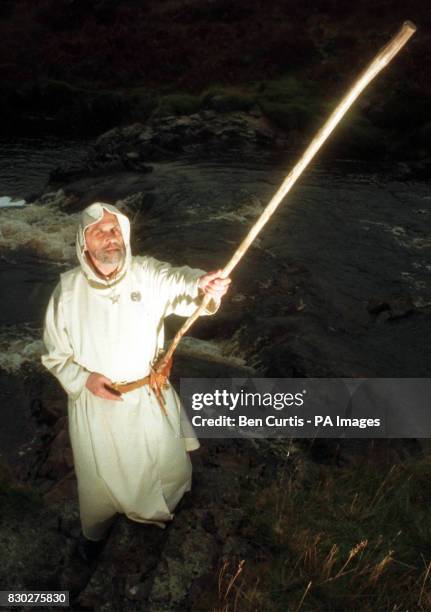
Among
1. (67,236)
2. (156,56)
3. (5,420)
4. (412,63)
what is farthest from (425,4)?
(5,420)

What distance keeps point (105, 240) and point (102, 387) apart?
0.87 metres

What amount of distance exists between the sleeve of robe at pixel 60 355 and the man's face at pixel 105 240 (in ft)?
1.32

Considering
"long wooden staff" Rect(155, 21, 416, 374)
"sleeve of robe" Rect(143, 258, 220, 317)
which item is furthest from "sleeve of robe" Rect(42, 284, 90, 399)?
"long wooden staff" Rect(155, 21, 416, 374)

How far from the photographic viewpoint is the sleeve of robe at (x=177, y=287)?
10.6ft

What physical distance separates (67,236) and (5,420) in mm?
6550

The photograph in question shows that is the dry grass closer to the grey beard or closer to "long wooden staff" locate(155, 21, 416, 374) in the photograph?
"long wooden staff" locate(155, 21, 416, 374)

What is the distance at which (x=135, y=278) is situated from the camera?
10.9 ft

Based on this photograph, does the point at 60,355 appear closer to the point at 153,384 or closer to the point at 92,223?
the point at 153,384

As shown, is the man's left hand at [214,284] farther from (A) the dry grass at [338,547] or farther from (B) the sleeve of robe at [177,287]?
(A) the dry grass at [338,547]

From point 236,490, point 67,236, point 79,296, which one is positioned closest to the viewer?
point 79,296

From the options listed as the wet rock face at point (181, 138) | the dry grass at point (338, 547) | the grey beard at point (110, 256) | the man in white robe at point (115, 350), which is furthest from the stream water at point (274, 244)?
the grey beard at point (110, 256)

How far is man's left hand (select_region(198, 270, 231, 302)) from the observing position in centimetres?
301

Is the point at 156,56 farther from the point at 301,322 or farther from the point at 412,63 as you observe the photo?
the point at 301,322

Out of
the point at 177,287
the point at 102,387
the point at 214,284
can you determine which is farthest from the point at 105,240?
the point at 102,387
